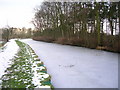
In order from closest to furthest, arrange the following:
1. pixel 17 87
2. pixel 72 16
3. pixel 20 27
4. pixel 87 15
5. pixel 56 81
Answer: pixel 17 87, pixel 56 81, pixel 87 15, pixel 72 16, pixel 20 27

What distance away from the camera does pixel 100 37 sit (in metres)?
→ 10.9

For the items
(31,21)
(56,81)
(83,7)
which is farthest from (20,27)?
(56,81)

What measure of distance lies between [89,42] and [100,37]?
1.23 m

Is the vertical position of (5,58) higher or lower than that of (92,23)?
lower

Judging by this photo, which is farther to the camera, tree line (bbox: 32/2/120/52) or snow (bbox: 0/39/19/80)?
tree line (bbox: 32/2/120/52)

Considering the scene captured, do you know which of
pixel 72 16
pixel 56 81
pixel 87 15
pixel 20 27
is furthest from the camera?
pixel 20 27

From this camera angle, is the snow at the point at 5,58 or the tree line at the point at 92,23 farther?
the tree line at the point at 92,23

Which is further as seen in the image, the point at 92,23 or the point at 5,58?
the point at 92,23

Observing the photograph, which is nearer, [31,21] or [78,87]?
[78,87]

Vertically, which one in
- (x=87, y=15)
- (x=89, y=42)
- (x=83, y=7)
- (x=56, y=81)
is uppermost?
(x=83, y=7)

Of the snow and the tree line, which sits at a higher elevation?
the tree line

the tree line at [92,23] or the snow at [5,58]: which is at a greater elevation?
the tree line at [92,23]

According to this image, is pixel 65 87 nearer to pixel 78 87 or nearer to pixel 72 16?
pixel 78 87

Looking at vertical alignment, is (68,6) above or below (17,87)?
above
